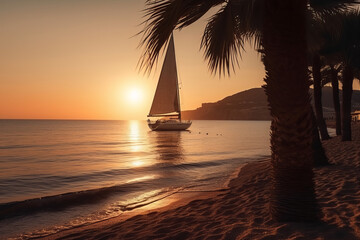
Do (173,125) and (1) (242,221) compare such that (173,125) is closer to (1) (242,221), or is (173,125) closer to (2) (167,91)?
(2) (167,91)

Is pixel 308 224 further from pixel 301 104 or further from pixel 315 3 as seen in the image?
pixel 315 3

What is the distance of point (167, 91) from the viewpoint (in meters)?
63.2

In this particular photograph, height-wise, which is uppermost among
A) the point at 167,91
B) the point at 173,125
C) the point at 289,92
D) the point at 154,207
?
the point at 167,91

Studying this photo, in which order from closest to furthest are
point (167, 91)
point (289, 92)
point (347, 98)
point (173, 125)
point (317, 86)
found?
1. point (289, 92)
2. point (317, 86)
3. point (347, 98)
4. point (167, 91)
5. point (173, 125)

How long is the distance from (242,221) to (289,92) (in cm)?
270

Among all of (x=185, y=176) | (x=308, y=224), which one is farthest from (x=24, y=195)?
(x=308, y=224)

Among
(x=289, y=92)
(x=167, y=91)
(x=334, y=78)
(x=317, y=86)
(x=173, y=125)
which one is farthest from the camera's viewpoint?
(x=173, y=125)

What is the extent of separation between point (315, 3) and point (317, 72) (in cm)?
1252

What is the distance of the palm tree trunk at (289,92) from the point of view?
425cm

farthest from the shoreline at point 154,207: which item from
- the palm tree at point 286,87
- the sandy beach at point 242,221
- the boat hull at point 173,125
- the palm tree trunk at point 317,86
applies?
the boat hull at point 173,125

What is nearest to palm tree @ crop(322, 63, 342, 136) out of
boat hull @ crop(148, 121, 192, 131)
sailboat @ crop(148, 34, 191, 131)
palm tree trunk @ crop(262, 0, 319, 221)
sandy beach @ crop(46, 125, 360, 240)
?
sandy beach @ crop(46, 125, 360, 240)

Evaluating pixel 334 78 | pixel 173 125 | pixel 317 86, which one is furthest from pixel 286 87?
pixel 173 125

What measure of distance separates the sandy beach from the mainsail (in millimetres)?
53149

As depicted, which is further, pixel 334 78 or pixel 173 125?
pixel 173 125
